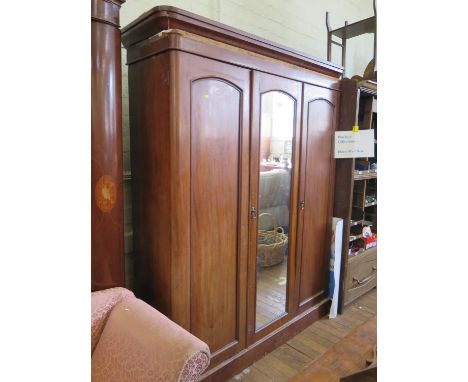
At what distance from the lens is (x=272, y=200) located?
73.4 inches

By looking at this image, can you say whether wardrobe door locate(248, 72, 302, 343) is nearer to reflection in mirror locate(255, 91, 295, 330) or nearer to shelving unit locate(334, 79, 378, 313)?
reflection in mirror locate(255, 91, 295, 330)

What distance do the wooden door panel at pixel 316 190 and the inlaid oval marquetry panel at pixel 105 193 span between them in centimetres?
114

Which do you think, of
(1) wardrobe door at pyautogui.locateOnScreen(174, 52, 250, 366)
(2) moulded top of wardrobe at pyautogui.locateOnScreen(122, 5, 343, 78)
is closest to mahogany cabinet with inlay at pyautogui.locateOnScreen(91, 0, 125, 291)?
(2) moulded top of wardrobe at pyautogui.locateOnScreen(122, 5, 343, 78)

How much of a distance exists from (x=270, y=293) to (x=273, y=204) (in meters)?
0.55

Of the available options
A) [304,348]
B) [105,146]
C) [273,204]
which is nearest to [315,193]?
[273,204]

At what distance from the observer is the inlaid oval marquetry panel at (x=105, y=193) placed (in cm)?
127

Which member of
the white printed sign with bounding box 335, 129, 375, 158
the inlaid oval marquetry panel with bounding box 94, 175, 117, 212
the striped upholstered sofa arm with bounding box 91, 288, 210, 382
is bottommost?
the striped upholstered sofa arm with bounding box 91, 288, 210, 382

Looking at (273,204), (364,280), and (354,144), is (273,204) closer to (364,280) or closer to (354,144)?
(354,144)

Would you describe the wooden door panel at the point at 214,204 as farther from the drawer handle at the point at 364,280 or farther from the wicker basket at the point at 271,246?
the drawer handle at the point at 364,280

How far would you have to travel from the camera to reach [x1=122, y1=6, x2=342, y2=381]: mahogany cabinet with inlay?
1.35 m

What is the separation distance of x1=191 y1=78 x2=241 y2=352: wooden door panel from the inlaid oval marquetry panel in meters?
0.33

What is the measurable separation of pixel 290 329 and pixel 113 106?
1.71m

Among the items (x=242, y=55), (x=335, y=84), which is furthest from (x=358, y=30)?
(x=242, y=55)

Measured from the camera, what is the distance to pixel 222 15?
6.77 feet
